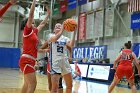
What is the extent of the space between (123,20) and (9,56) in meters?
16.9

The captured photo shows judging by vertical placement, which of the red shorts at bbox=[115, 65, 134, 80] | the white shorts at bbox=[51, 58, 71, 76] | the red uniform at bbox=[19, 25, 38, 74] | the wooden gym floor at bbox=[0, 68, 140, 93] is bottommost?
the wooden gym floor at bbox=[0, 68, 140, 93]

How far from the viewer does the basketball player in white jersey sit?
6355 mm

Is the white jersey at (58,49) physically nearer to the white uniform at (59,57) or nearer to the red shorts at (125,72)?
the white uniform at (59,57)

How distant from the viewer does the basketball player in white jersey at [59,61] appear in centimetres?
636

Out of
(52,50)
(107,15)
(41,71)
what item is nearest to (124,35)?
(107,15)

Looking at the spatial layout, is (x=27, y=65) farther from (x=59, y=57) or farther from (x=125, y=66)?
(x=125, y=66)

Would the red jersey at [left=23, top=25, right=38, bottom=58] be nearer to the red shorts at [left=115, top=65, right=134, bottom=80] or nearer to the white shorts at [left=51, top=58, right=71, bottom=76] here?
the white shorts at [left=51, top=58, right=71, bottom=76]

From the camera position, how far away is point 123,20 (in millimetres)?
21781

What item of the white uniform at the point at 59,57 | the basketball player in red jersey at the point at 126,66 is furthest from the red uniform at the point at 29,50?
the basketball player in red jersey at the point at 126,66

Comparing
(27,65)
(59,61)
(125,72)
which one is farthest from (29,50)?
(125,72)

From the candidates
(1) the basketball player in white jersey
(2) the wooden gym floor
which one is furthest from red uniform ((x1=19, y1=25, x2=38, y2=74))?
(2) the wooden gym floor

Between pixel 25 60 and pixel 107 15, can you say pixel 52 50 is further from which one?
pixel 107 15

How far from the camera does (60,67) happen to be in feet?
21.2

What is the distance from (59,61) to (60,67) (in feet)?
0.43
